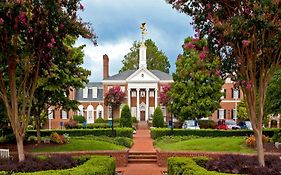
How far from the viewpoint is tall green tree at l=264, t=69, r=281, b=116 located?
25391 mm

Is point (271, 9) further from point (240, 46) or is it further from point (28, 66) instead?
point (28, 66)

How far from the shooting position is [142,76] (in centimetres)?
6644

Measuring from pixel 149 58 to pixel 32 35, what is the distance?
6681 centimetres

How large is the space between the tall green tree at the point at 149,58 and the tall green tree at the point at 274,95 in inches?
2082

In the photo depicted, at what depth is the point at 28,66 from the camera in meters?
13.5

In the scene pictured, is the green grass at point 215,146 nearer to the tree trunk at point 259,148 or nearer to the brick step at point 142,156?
the brick step at point 142,156

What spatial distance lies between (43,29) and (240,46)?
5.69 meters

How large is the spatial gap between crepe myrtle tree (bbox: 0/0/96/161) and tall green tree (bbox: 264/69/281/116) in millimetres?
14937

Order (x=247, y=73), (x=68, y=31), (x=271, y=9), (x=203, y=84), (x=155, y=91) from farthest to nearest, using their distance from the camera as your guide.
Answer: (x=155, y=91), (x=203, y=84), (x=68, y=31), (x=247, y=73), (x=271, y=9)

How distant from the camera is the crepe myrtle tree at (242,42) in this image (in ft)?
39.3

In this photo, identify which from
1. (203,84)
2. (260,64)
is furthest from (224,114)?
(260,64)

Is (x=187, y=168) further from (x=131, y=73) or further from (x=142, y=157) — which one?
(x=131, y=73)

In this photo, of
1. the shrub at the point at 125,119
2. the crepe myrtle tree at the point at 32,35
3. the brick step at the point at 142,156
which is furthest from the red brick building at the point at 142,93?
the crepe myrtle tree at the point at 32,35

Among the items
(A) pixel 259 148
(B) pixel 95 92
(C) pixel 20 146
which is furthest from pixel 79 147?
(B) pixel 95 92
